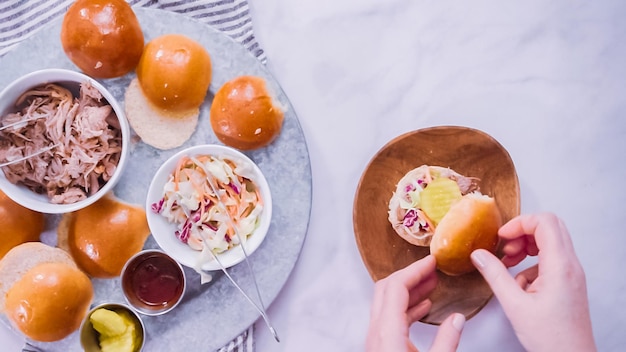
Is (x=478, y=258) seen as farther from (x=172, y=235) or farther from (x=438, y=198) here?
(x=172, y=235)

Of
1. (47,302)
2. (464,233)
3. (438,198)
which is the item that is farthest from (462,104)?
(47,302)

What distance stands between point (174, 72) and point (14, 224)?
0.55 metres

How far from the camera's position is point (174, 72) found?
149 centimetres

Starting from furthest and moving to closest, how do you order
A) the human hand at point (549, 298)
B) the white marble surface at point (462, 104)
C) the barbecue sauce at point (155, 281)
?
1. the white marble surface at point (462, 104)
2. the barbecue sauce at point (155, 281)
3. the human hand at point (549, 298)

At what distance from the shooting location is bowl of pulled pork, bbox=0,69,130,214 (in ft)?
4.74

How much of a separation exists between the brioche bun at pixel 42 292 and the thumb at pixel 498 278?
37.7 inches

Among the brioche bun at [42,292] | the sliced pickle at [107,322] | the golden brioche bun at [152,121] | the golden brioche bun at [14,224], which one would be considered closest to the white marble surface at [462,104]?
the golden brioche bun at [152,121]

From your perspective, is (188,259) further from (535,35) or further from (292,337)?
(535,35)

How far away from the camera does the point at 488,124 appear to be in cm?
174

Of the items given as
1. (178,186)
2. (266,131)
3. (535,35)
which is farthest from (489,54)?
(178,186)

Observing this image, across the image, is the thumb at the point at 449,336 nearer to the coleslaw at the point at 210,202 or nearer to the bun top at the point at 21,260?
the coleslaw at the point at 210,202

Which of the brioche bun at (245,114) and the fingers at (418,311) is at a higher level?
the brioche bun at (245,114)

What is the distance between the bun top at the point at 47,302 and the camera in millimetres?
1440

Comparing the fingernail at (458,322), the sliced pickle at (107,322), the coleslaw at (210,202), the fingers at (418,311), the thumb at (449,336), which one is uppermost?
the fingernail at (458,322)
